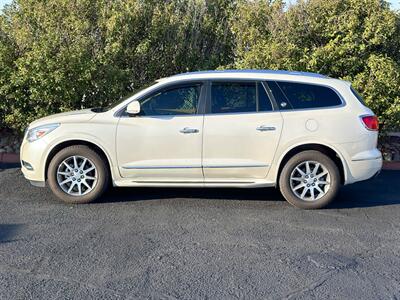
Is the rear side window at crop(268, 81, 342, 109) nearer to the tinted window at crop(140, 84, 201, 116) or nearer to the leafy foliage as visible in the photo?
the tinted window at crop(140, 84, 201, 116)

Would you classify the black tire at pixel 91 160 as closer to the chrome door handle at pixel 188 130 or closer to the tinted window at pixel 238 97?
the chrome door handle at pixel 188 130

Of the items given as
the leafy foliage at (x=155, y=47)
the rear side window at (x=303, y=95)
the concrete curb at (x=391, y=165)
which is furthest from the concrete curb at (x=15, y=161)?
the rear side window at (x=303, y=95)

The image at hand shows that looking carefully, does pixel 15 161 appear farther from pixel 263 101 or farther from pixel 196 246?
pixel 196 246

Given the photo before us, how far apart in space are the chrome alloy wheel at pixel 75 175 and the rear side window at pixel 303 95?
2.47 m

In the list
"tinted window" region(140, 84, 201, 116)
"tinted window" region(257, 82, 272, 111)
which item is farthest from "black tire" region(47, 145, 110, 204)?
"tinted window" region(257, 82, 272, 111)

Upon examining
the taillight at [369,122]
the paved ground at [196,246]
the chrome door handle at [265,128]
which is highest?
the taillight at [369,122]

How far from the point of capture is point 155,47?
10016mm

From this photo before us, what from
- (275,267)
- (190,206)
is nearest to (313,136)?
(190,206)

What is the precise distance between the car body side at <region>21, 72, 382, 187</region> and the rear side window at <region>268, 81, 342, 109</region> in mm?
58

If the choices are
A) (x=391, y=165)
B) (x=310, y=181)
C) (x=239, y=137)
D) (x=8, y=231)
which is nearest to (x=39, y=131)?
(x=8, y=231)

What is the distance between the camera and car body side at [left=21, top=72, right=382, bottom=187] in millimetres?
6273

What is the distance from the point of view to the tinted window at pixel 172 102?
21.0 feet

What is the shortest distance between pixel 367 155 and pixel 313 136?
2.37 ft

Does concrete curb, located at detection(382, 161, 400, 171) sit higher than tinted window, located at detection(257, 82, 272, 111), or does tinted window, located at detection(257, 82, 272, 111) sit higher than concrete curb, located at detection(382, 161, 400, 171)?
tinted window, located at detection(257, 82, 272, 111)
